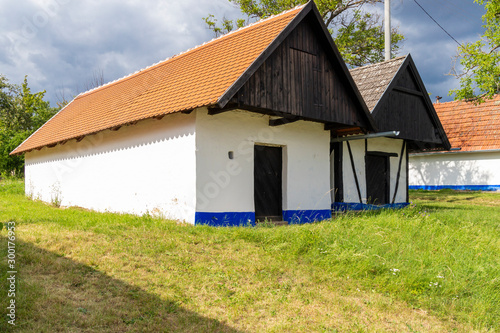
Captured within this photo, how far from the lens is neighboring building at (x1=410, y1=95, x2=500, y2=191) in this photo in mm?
20703

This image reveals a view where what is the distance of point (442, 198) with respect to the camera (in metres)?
18.0

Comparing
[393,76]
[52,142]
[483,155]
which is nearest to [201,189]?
[52,142]

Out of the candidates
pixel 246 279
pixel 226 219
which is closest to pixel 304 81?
pixel 226 219

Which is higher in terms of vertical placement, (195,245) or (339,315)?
(195,245)

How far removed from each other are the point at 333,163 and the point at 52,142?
8.34 m

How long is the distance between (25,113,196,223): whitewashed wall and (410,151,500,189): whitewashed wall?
59.2 ft

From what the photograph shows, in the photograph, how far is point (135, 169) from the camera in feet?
31.3

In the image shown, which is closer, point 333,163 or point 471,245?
point 471,245

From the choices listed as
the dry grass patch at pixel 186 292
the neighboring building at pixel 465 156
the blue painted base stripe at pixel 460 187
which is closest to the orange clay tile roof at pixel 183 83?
the dry grass patch at pixel 186 292

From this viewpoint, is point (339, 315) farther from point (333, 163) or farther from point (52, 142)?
point (52, 142)

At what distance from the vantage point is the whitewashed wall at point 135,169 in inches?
326

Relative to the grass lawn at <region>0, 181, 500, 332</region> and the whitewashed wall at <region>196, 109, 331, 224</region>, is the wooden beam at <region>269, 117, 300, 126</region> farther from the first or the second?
the grass lawn at <region>0, 181, 500, 332</region>

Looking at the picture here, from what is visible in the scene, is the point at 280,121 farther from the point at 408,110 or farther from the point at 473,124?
the point at 473,124

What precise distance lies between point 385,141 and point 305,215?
18.1ft
